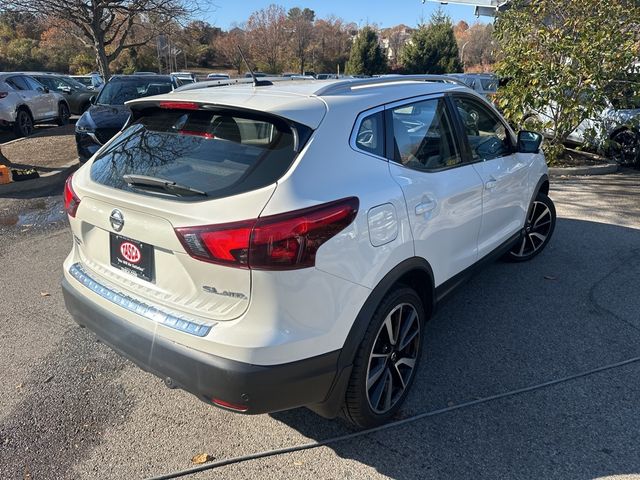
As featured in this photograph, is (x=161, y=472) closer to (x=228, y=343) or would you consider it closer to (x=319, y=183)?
(x=228, y=343)

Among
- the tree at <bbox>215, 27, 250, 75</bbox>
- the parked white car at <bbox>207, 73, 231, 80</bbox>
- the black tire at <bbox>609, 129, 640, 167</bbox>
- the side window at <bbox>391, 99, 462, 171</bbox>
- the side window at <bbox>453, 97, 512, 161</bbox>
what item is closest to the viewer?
the side window at <bbox>391, 99, 462, 171</bbox>

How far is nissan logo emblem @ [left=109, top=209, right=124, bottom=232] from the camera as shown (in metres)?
2.36

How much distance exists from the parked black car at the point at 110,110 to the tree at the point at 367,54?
31.7m

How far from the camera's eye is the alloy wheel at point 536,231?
494 cm

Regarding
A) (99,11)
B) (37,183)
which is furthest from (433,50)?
(37,183)

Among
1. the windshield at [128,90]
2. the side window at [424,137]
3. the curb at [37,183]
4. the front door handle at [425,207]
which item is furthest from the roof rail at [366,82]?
the windshield at [128,90]

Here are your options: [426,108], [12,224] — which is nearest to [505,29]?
[426,108]

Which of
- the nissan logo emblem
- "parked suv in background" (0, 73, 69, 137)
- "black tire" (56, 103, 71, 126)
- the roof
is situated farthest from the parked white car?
"parked suv in background" (0, 73, 69, 137)

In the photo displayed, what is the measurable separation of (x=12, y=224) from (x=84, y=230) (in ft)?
14.5

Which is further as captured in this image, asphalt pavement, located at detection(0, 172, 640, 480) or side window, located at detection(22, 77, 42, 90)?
side window, located at detection(22, 77, 42, 90)

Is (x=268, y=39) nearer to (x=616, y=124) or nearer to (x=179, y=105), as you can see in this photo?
(x=616, y=124)

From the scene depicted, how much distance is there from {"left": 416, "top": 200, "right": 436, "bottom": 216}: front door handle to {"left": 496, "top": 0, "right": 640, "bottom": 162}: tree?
702 centimetres

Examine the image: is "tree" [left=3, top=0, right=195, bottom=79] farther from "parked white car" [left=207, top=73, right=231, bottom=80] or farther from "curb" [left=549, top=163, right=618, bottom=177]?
"curb" [left=549, top=163, right=618, bottom=177]

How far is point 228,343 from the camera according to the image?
205cm
